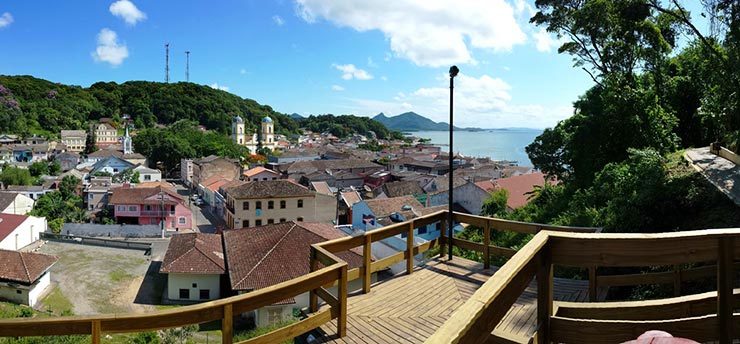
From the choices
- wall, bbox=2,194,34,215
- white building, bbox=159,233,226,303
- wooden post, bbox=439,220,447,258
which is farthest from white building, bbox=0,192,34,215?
wooden post, bbox=439,220,447,258

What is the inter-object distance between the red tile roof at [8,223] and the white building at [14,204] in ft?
19.0

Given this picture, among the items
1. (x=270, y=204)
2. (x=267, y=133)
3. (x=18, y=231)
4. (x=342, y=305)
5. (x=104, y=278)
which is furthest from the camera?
(x=267, y=133)

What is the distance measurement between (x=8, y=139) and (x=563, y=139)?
92581 millimetres

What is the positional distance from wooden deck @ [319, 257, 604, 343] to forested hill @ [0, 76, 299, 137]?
108 metres

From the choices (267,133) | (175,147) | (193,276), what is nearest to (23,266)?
(193,276)

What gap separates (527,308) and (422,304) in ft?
3.47

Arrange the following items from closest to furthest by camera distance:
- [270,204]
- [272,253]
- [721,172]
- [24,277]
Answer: [721,172]
[272,253]
[24,277]
[270,204]

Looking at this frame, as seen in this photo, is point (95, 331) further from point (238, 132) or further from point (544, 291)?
point (238, 132)

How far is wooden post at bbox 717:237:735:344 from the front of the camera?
2053mm

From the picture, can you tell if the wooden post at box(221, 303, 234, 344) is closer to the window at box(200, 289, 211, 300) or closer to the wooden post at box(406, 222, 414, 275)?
the wooden post at box(406, 222, 414, 275)

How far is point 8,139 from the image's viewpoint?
8312 centimetres

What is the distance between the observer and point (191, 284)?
2417 centimetres

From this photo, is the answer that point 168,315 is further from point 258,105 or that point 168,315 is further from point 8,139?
point 258,105

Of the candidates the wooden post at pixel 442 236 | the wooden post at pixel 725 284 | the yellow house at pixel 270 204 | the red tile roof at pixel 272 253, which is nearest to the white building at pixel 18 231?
the yellow house at pixel 270 204
